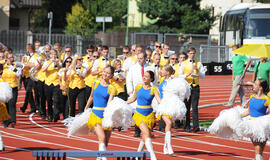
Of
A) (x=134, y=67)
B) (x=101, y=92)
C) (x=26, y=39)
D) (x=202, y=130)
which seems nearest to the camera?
(x=101, y=92)

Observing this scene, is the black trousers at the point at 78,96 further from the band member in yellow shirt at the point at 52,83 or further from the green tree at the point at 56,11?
the green tree at the point at 56,11

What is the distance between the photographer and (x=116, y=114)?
8.76 metres

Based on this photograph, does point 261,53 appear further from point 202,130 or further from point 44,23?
point 44,23

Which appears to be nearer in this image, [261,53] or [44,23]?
[261,53]

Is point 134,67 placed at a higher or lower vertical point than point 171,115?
higher

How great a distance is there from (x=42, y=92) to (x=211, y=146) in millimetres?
5720

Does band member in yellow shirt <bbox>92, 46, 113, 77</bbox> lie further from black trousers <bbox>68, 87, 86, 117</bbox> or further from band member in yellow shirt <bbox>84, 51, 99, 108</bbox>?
black trousers <bbox>68, 87, 86, 117</bbox>

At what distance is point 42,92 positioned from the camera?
1550cm

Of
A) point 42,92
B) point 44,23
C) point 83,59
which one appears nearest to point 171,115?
point 83,59

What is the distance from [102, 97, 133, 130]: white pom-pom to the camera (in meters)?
8.71

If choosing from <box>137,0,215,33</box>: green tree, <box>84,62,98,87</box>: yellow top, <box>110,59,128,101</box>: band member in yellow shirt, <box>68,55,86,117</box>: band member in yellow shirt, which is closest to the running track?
<box>68,55,86,117</box>: band member in yellow shirt

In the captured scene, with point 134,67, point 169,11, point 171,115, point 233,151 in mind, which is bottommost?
point 233,151

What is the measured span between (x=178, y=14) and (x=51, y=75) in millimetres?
39745

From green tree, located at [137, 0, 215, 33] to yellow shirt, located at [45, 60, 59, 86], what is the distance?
→ 37972 mm
